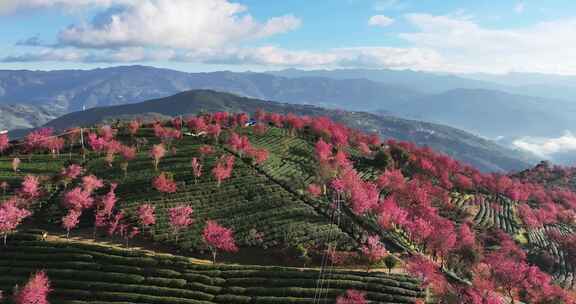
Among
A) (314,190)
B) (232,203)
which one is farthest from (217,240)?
(314,190)

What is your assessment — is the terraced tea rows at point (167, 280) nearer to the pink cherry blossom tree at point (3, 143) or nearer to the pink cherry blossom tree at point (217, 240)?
the pink cherry blossom tree at point (217, 240)

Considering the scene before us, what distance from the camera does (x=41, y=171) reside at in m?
104

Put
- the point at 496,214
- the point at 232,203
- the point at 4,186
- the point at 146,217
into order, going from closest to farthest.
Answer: the point at 146,217
the point at 232,203
the point at 4,186
the point at 496,214

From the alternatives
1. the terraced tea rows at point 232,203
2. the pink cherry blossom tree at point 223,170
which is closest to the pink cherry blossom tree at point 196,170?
the terraced tea rows at point 232,203

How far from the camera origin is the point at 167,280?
193 feet

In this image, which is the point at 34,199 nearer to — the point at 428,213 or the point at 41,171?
the point at 41,171

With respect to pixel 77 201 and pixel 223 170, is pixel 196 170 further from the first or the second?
pixel 77 201

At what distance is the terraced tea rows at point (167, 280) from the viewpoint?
56312 mm

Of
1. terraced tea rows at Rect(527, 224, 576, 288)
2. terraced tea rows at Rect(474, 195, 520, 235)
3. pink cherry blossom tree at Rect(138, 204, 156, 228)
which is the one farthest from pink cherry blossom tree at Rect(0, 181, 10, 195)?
terraced tea rows at Rect(527, 224, 576, 288)

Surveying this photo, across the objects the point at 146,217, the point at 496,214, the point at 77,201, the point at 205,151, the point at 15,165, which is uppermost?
the point at 205,151

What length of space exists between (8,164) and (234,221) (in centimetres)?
7164

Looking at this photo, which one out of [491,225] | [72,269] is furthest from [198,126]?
[491,225]

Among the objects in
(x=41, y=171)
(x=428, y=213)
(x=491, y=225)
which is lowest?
(x=491, y=225)

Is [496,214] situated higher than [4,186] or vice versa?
[4,186]
